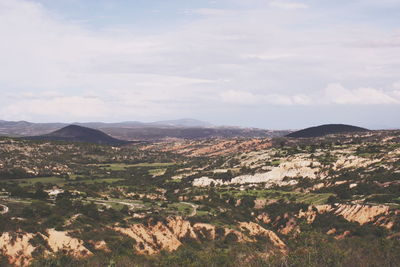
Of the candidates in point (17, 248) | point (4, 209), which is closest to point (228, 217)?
point (4, 209)

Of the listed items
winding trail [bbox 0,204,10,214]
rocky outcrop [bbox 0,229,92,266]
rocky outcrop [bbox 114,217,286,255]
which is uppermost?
winding trail [bbox 0,204,10,214]

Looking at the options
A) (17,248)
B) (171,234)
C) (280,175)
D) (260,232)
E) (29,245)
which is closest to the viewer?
(17,248)

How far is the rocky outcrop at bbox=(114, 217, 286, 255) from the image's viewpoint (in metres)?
61.8

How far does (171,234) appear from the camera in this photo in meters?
66.2

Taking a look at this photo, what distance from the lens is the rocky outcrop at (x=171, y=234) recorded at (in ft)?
203

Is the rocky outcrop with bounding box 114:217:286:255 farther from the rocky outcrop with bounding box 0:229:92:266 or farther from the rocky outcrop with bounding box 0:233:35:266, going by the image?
the rocky outcrop with bounding box 0:233:35:266

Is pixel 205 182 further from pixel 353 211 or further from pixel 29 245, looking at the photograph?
pixel 29 245

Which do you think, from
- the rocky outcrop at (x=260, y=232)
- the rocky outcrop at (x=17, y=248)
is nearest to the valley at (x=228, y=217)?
the rocky outcrop at (x=17, y=248)

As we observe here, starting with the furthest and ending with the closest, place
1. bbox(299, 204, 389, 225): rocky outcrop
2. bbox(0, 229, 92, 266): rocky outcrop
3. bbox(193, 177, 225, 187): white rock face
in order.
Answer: bbox(193, 177, 225, 187): white rock face → bbox(299, 204, 389, 225): rocky outcrop → bbox(0, 229, 92, 266): rocky outcrop

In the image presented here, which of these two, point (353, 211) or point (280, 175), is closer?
point (353, 211)

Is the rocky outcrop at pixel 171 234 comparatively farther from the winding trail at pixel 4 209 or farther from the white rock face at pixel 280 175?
the white rock face at pixel 280 175

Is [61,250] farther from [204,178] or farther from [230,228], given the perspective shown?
[204,178]

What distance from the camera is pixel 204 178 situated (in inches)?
5723

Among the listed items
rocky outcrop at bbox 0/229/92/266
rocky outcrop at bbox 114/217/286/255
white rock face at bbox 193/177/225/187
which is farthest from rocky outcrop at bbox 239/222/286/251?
white rock face at bbox 193/177/225/187
